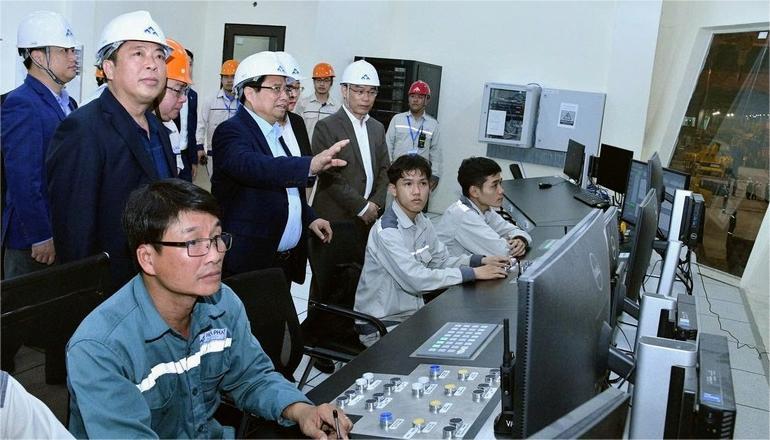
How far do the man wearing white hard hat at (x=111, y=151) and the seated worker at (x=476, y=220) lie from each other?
1566 mm

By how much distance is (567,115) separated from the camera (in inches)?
279

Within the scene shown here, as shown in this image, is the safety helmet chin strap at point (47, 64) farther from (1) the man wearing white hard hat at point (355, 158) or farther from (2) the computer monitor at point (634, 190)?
(2) the computer monitor at point (634, 190)

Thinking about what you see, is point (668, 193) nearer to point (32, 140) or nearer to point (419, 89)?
point (32, 140)

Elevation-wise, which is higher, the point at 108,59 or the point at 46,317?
the point at 108,59

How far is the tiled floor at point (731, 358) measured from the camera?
4.71 ft

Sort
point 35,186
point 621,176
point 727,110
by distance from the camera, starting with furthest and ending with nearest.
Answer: point 727,110
point 621,176
point 35,186

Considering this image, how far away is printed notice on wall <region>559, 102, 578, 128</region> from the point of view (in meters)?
7.05

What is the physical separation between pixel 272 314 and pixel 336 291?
2.41ft

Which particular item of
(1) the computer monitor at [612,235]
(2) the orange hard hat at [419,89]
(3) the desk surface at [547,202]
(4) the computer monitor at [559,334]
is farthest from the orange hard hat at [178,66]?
(2) the orange hard hat at [419,89]

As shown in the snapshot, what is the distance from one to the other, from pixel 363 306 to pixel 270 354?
72 cm

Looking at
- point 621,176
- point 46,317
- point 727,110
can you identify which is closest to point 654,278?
point 621,176

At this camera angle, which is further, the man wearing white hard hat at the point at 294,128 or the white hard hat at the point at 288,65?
the man wearing white hard hat at the point at 294,128

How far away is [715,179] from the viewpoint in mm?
6660

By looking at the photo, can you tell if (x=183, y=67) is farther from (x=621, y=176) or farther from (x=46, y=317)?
(x=621, y=176)
